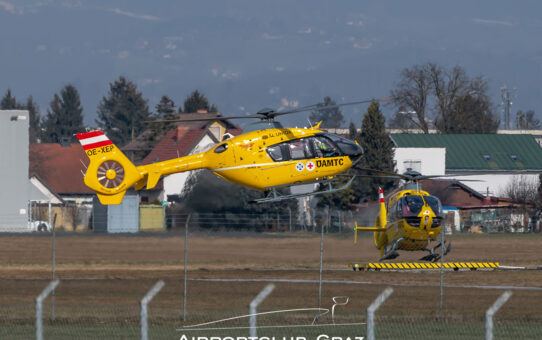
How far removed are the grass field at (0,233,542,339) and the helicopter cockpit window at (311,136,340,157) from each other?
4120 mm

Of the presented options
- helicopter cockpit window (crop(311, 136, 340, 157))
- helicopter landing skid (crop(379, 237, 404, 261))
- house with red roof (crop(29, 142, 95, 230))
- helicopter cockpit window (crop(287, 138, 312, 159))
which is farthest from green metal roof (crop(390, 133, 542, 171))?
helicopter cockpit window (crop(287, 138, 312, 159))

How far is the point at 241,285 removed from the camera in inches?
1307

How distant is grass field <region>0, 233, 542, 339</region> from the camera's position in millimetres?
23953

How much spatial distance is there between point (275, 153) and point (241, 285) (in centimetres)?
428

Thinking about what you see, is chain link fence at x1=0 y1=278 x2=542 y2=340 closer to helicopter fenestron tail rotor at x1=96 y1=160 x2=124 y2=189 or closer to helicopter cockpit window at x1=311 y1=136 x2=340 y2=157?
helicopter fenestron tail rotor at x1=96 y1=160 x2=124 y2=189

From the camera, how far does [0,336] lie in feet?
72.5

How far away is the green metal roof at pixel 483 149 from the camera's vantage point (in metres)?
90.9

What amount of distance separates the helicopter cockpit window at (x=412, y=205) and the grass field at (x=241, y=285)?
2314mm

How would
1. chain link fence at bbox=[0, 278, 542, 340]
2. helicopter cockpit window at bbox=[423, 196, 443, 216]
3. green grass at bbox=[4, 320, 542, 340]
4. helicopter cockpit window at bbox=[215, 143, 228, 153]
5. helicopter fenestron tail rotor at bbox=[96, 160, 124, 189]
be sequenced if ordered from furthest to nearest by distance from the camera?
helicopter cockpit window at bbox=[423, 196, 443, 216] < helicopter cockpit window at bbox=[215, 143, 228, 153] < helicopter fenestron tail rotor at bbox=[96, 160, 124, 189] < chain link fence at bbox=[0, 278, 542, 340] < green grass at bbox=[4, 320, 542, 340]

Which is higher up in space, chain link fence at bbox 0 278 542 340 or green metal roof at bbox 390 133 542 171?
green metal roof at bbox 390 133 542 171

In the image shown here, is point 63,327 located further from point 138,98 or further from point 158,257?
point 138,98

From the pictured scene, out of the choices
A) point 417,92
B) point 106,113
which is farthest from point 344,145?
point 106,113

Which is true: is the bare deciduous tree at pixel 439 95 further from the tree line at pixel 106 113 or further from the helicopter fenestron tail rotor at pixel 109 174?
the helicopter fenestron tail rotor at pixel 109 174

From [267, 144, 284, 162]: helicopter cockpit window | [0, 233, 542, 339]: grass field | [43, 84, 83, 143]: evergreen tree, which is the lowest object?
[0, 233, 542, 339]: grass field
